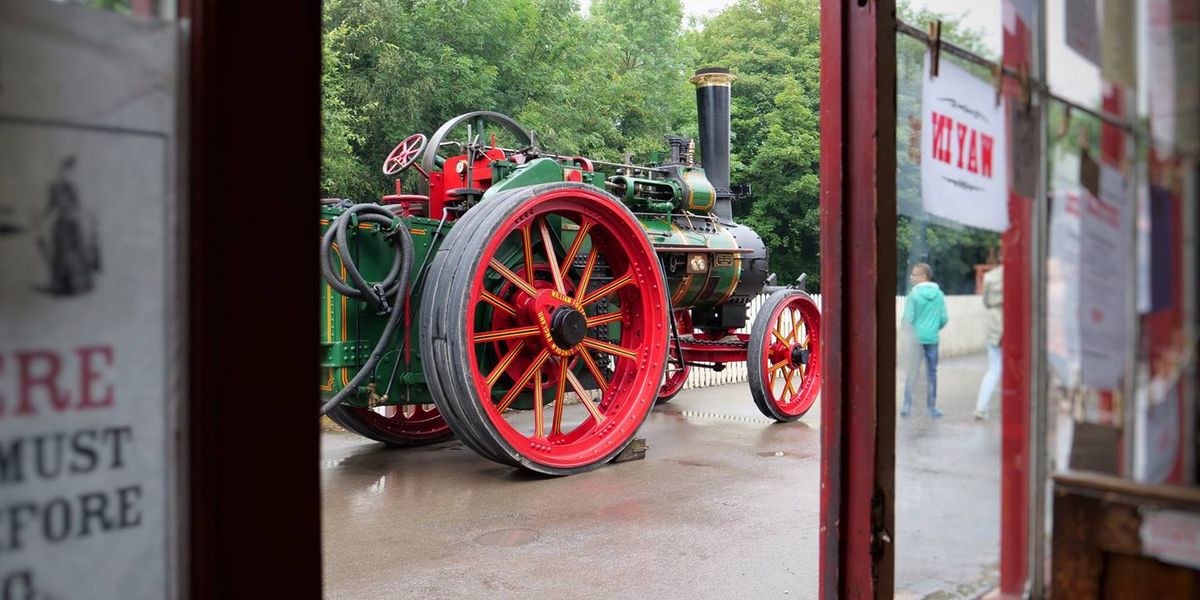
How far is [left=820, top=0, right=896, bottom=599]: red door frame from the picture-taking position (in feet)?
6.27

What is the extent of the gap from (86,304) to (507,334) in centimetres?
439

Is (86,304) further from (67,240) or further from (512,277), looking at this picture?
(512,277)

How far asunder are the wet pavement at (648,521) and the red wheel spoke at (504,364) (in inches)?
24.3

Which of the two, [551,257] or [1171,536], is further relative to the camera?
[551,257]

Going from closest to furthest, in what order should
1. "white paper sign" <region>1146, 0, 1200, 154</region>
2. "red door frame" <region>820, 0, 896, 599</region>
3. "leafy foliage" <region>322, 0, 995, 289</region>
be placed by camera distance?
1. "white paper sign" <region>1146, 0, 1200, 154</region>
2. "red door frame" <region>820, 0, 896, 599</region>
3. "leafy foliage" <region>322, 0, 995, 289</region>

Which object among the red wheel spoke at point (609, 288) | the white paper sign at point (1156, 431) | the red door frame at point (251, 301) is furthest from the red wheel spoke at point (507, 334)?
the red door frame at point (251, 301)

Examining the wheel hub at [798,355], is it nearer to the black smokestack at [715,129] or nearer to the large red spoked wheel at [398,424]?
the black smokestack at [715,129]

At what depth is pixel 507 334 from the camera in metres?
5.17

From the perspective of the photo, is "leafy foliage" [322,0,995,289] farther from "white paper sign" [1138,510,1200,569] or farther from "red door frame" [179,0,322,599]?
"red door frame" [179,0,322,599]

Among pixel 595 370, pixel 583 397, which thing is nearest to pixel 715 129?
pixel 595 370

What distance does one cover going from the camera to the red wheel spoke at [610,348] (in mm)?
5676

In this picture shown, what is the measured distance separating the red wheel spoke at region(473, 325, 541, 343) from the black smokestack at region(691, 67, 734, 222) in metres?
3.54

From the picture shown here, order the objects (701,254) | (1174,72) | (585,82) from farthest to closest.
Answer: (585,82)
(701,254)
(1174,72)

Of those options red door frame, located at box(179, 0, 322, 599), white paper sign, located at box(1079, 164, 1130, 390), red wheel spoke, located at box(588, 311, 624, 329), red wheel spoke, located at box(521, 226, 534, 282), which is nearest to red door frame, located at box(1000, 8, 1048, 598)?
white paper sign, located at box(1079, 164, 1130, 390)
